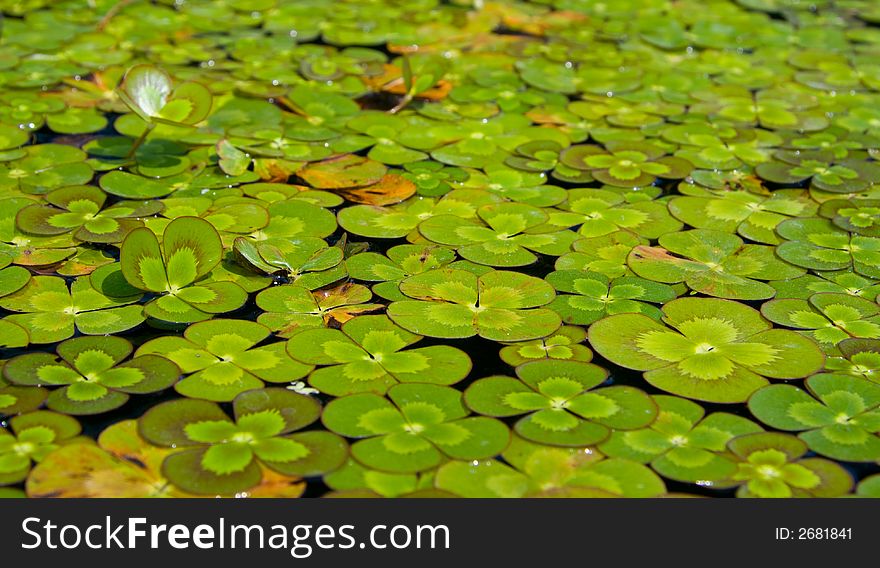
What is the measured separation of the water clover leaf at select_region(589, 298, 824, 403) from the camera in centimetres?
202

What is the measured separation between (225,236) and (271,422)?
2.68 ft

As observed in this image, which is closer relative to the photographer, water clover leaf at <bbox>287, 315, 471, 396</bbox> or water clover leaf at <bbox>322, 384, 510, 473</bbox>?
water clover leaf at <bbox>322, 384, 510, 473</bbox>

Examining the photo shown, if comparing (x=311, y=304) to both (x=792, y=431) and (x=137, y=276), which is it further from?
(x=792, y=431)

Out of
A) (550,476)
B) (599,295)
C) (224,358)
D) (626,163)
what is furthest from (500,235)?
(550,476)

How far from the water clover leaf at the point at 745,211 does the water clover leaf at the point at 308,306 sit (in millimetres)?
974

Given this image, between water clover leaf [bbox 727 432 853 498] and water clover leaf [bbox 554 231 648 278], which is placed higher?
water clover leaf [bbox 554 231 648 278]

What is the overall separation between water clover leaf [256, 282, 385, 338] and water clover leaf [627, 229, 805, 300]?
2.25 feet

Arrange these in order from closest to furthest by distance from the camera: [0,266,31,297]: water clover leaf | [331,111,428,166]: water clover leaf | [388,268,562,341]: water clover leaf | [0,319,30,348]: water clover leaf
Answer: [0,319,30,348]: water clover leaf
[388,268,562,341]: water clover leaf
[0,266,31,297]: water clover leaf
[331,111,428,166]: water clover leaf

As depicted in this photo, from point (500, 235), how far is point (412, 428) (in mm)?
865

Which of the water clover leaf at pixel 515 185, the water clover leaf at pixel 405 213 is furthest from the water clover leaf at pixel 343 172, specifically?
the water clover leaf at pixel 515 185

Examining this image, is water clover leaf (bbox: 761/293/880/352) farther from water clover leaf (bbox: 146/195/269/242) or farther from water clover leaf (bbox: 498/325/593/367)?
water clover leaf (bbox: 146/195/269/242)

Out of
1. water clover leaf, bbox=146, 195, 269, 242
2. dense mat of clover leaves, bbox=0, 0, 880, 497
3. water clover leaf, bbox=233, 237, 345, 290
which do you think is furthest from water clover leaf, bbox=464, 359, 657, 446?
water clover leaf, bbox=146, 195, 269, 242

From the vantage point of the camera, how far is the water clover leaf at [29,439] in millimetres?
1732

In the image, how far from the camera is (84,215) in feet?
8.63
